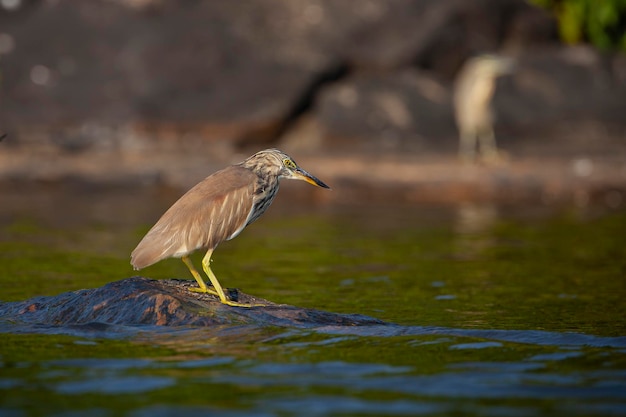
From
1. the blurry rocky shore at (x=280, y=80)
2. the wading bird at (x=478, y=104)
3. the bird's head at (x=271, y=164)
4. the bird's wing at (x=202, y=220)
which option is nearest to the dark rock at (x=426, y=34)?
the blurry rocky shore at (x=280, y=80)

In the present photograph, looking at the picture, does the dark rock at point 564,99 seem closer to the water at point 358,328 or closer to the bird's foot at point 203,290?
the water at point 358,328

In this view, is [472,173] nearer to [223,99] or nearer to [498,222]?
[498,222]

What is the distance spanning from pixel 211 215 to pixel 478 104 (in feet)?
32.0

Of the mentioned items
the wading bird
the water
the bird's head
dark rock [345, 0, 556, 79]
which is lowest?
the water

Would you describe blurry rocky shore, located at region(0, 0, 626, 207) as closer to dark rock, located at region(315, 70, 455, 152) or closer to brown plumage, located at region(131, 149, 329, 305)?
dark rock, located at region(315, 70, 455, 152)

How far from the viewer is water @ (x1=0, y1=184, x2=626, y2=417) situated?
17.8ft

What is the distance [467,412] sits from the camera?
5117 mm

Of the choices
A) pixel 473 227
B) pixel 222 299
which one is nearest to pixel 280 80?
pixel 473 227

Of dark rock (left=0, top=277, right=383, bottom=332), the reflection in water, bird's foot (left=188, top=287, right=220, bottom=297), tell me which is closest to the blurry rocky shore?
the reflection in water

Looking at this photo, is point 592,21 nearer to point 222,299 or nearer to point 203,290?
point 203,290

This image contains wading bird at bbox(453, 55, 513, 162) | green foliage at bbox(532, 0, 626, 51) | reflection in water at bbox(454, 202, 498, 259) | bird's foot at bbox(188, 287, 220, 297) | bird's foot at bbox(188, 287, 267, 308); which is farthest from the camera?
green foliage at bbox(532, 0, 626, 51)

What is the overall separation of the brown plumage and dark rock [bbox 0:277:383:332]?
0.72ft

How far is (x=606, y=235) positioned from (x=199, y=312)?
6.81m

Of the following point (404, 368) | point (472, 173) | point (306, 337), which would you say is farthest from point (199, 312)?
point (472, 173)
